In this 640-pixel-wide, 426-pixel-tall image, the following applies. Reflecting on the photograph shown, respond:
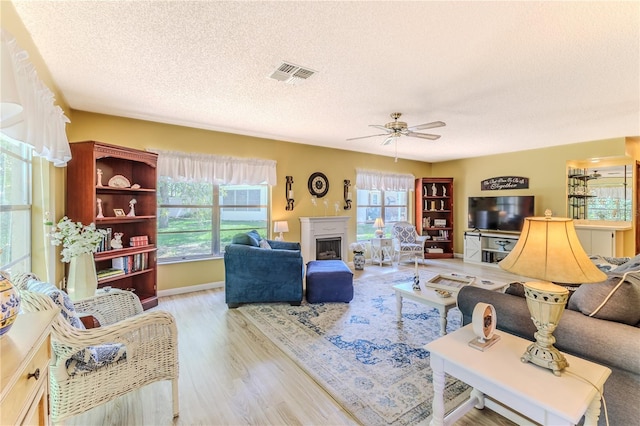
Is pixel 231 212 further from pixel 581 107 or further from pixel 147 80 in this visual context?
pixel 581 107

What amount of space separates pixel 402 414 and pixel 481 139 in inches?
187

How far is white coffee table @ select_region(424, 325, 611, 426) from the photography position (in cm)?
115

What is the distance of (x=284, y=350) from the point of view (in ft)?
8.57

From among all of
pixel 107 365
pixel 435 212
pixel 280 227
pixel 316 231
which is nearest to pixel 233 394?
pixel 107 365

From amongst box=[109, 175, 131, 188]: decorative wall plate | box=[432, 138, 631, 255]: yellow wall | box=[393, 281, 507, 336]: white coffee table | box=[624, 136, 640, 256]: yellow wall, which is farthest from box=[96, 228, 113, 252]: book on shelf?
box=[624, 136, 640, 256]: yellow wall

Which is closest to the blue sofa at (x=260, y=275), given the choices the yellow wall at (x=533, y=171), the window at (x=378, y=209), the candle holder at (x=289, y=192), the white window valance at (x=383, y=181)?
the candle holder at (x=289, y=192)

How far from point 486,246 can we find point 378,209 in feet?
8.22

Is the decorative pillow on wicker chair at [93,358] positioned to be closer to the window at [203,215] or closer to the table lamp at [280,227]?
the window at [203,215]

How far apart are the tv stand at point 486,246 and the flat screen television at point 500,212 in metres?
0.18

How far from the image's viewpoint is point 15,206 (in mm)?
2230

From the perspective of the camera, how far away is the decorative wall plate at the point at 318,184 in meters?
5.65

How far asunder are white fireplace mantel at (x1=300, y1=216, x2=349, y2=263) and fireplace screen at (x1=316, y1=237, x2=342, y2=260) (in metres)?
0.07

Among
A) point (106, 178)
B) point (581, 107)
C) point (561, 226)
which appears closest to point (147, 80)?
point (106, 178)

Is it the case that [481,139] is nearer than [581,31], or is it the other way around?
[581,31]
